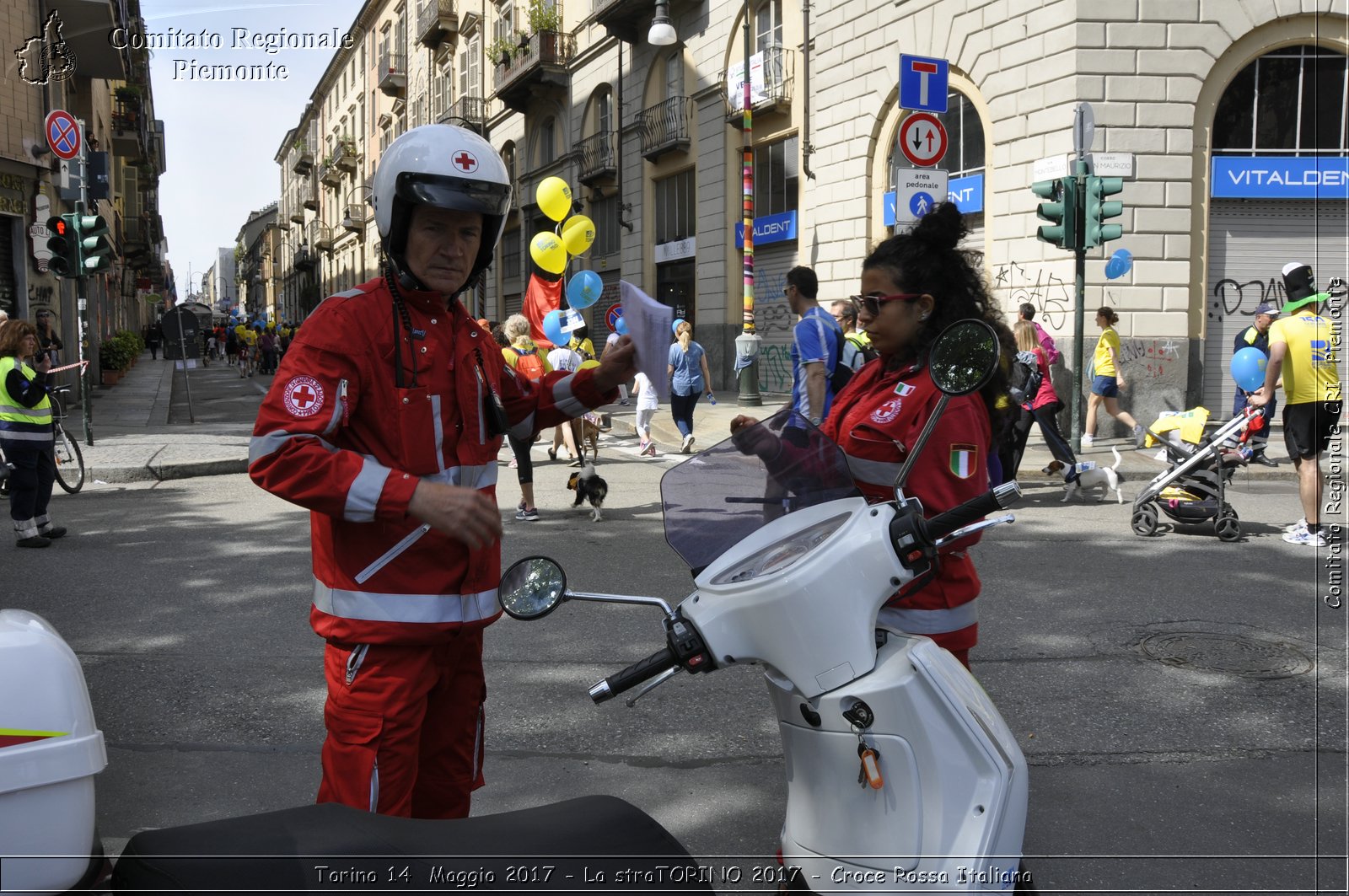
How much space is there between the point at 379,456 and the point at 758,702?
8.92 feet

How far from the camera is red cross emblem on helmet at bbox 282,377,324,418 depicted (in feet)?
6.93

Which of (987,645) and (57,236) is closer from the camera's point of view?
(987,645)

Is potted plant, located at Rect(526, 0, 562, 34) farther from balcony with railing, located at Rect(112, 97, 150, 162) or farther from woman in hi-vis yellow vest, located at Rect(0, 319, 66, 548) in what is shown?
woman in hi-vis yellow vest, located at Rect(0, 319, 66, 548)

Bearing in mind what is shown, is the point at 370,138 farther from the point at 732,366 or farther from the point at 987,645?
the point at 987,645

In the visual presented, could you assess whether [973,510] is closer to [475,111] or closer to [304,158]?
[475,111]

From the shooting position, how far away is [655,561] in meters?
7.38

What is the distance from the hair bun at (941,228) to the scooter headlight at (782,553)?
108 centimetres

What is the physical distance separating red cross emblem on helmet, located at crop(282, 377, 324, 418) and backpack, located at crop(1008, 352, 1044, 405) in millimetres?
7383

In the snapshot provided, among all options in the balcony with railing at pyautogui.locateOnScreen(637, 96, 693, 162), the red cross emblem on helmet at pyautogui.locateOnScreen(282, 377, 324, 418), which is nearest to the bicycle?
the red cross emblem on helmet at pyautogui.locateOnScreen(282, 377, 324, 418)

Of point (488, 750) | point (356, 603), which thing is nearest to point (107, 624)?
point (488, 750)

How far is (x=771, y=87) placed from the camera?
2050 cm

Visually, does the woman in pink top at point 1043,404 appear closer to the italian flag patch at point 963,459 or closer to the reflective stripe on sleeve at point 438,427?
the italian flag patch at point 963,459


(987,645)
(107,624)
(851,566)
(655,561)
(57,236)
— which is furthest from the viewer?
(57,236)

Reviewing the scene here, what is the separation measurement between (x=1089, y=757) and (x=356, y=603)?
2931 mm
